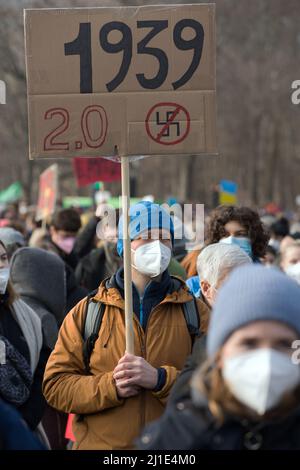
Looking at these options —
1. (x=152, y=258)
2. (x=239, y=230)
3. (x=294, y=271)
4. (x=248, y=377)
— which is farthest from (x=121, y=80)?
(x=294, y=271)

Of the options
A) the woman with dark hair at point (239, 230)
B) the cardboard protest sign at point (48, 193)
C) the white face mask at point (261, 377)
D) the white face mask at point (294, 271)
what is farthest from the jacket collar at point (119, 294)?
the cardboard protest sign at point (48, 193)

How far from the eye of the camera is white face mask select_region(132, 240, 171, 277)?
4277 millimetres

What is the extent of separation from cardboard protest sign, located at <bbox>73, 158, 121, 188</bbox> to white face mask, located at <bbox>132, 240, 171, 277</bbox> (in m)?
6.56

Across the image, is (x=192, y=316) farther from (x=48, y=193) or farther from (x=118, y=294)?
(x=48, y=193)

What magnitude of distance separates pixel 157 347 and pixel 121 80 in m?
1.16

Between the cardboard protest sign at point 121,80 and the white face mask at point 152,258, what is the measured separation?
1.35 ft

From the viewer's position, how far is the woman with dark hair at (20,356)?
4488mm

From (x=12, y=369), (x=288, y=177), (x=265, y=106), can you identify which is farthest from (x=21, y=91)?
(x=12, y=369)

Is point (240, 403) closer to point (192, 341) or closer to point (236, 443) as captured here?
point (236, 443)

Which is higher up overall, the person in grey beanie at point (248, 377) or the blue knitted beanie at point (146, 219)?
the blue knitted beanie at point (146, 219)

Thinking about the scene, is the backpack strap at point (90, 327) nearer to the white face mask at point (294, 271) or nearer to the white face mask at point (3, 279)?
the white face mask at point (3, 279)

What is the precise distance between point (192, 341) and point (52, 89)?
1238 millimetres

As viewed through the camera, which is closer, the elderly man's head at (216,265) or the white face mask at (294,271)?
the elderly man's head at (216,265)

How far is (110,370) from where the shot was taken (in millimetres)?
4113
